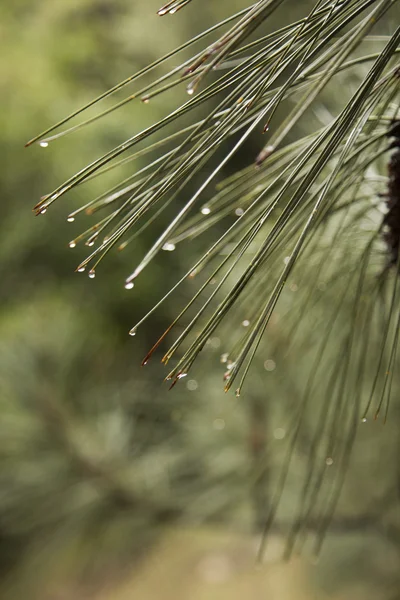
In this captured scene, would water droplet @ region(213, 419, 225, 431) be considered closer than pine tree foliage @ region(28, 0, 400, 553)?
No

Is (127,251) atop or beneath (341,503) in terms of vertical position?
atop

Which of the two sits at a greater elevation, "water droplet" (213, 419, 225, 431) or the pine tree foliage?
the pine tree foliage

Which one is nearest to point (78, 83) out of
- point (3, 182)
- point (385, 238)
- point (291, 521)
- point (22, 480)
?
point (3, 182)

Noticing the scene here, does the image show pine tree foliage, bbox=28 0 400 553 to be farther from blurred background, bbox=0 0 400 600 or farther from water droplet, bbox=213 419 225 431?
water droplet, bbox=213 419 225 431

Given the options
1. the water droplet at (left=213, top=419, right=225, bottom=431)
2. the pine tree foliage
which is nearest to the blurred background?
the water droplet at (left=213, top=419, right=225, bottom=431)

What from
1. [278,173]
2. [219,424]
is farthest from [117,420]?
[278,173]

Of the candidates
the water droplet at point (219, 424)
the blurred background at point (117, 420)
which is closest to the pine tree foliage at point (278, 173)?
the blurred background at point (117, 420)

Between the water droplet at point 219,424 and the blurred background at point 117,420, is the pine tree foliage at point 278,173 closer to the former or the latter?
the blurred background at point 117,420

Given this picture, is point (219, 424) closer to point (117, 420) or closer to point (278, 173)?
point (117, 420)

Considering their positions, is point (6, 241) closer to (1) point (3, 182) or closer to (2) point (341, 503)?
(1) point (3, 182)
